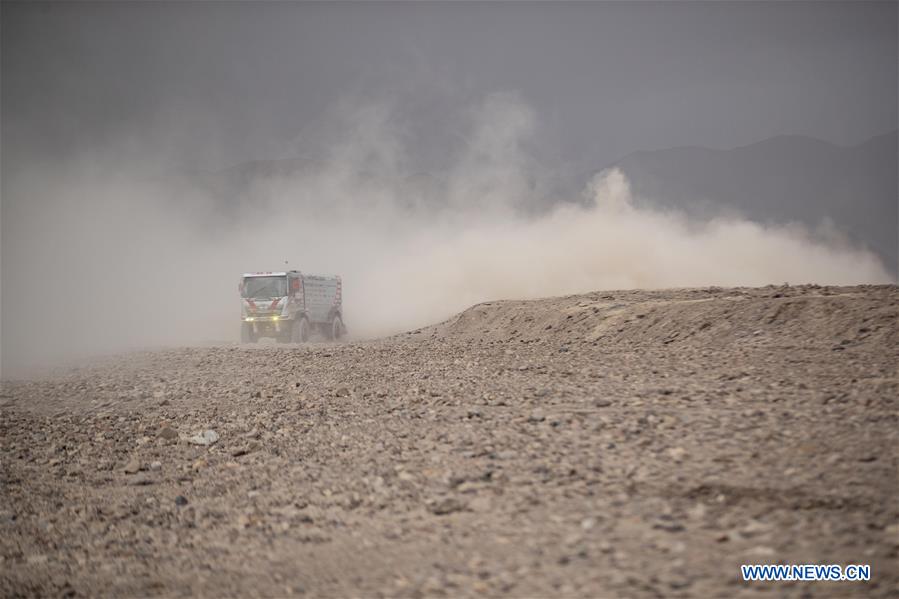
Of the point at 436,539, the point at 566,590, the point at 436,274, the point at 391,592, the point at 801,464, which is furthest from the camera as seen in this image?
the point at 436,274

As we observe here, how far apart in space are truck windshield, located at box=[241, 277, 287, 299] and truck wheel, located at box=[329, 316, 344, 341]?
507 cm

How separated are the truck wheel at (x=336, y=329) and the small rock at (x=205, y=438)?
23.9 m

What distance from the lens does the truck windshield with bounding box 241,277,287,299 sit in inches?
1133

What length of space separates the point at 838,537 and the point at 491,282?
122 ft

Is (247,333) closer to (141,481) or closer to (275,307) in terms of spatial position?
(275,307)

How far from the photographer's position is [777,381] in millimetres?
7934

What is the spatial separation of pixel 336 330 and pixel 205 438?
975 inches

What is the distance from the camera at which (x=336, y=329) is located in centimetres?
3388

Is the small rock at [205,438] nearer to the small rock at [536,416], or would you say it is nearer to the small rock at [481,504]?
the small rock at [536,416]

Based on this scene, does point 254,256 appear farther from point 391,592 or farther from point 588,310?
point 391,592

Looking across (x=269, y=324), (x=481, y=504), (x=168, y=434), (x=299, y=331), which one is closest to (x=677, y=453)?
(x=481, y=504)

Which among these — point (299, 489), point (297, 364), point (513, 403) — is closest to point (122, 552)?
point (299, 489)

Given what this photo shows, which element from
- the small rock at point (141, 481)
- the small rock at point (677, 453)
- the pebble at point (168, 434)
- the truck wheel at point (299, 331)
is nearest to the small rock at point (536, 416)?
the small rock at point (677, 453)

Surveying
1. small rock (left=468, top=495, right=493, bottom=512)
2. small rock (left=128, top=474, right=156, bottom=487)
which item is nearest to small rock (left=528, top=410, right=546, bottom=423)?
small rock (left=468, top=495, right=493, bottom=512)
